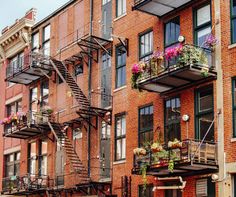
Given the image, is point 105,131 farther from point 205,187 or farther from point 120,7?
point 205,187

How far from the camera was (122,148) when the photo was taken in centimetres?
2877

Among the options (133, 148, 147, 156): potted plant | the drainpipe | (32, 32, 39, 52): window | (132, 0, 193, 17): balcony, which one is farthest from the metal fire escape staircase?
the drainpipe

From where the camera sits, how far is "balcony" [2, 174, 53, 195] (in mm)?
34000

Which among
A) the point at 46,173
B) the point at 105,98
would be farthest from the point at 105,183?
the point at 46,173

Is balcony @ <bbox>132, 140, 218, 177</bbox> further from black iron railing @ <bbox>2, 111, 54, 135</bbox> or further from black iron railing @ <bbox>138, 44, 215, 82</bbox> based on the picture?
black iron railing @ <bbox>2, 111, 54, 135</bbox>

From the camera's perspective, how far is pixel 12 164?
39.9 meters

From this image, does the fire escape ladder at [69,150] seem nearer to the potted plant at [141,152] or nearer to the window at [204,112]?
the potted plant at [141,152]

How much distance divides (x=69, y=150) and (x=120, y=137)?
13.3 ft

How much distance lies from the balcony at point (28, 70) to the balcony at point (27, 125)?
244 cm

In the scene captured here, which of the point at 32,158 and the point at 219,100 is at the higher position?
the point at 219,100

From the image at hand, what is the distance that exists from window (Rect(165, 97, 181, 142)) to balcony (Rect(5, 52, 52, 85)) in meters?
11.1

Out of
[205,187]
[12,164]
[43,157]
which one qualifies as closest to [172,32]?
[205,187]

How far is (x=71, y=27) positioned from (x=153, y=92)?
33.1 ft

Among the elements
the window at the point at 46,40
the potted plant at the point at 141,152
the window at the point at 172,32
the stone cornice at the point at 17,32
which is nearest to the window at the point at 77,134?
the window at the point at 46,40
